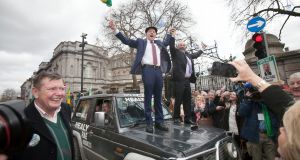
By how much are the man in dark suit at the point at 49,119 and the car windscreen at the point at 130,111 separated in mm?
1353

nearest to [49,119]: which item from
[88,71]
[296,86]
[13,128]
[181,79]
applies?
[13,128]

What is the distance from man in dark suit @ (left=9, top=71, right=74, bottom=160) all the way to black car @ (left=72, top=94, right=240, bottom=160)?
881mm

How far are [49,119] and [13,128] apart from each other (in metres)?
1.72

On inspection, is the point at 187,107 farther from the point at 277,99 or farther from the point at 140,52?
the point at 277,99

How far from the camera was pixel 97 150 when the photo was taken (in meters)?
3.97

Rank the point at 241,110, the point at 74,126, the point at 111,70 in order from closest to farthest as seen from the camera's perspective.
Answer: the point at 241,110, the point at 74,126, the point at 111,70

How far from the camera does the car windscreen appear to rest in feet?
12.6

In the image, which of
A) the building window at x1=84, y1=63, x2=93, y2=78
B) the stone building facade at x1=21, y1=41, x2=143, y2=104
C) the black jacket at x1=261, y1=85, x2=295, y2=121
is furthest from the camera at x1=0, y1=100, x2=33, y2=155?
the building window at x1=84, y1=63, x2=93, y2=78

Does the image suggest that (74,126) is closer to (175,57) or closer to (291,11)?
(175,57)

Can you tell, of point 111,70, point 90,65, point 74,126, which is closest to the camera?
point 74,126

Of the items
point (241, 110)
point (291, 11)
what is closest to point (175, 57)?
point (241, 110)

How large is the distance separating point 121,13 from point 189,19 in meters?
8.28

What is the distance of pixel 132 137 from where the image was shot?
314 cm

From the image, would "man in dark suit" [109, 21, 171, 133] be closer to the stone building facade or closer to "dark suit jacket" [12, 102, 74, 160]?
"dark suit jacket" [12, 102, 74, 160]
